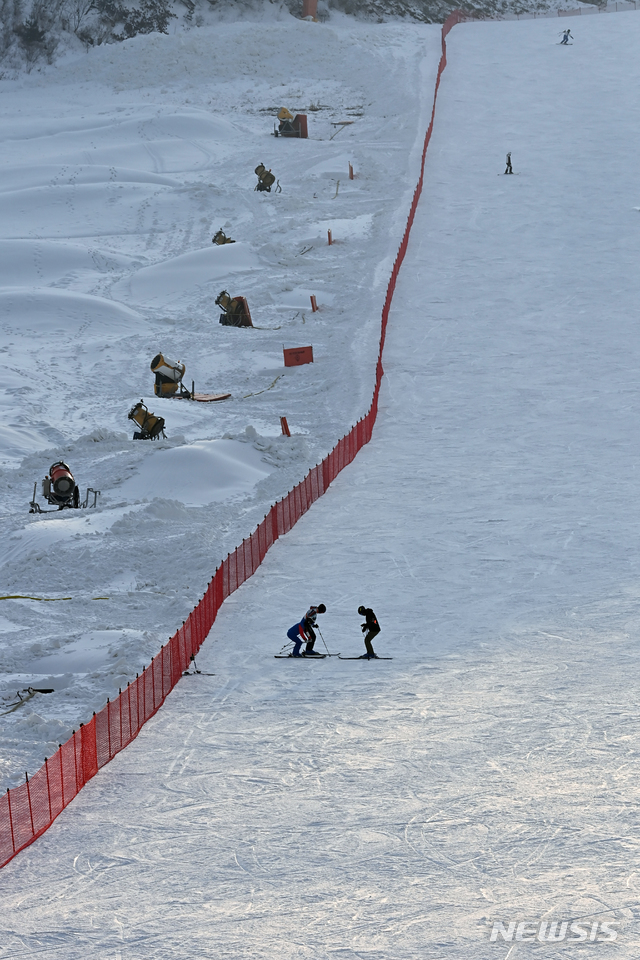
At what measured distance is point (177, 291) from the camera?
3675 cm

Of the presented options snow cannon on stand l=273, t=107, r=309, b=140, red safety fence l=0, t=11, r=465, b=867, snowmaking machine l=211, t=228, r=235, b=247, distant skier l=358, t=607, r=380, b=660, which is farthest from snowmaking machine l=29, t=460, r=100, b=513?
snow cannon on stand l=273, t=107, r=309, b=140

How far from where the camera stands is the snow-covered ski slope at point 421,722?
10.5 m

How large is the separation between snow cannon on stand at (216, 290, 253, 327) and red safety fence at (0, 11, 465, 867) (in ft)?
35.1

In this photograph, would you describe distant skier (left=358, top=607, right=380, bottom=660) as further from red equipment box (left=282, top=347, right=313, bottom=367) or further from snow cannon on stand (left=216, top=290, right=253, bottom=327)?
snow cannon on stand (left=216, top=290, right=253, bottom=327)

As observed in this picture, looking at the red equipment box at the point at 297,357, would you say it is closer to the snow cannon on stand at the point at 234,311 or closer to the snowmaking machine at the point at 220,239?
the snow cannon on stand at the point at 234,311

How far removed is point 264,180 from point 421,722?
33.7 m

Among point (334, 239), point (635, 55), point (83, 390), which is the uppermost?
point (635, 55)

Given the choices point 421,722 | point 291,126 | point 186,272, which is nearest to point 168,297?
point 186,272

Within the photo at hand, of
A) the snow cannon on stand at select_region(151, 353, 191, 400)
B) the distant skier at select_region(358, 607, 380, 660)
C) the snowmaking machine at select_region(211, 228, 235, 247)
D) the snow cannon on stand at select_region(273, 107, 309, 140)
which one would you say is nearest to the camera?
the distant skier at select_region(358, 607, 380, 660)

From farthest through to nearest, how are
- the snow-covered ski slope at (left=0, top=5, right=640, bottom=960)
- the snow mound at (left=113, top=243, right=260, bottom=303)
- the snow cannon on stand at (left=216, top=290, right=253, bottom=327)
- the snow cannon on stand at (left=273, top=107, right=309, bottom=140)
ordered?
the snow cannon on stand at (left=273, top=107, right=309, bottom=140) → the snow mound at (left=113, top=243, right=260, bottom=303) → the snow cannon on stand at (left=216, top=290, right=253, bottom=327) → the snow-covered ski slope at (left=0, top=5, right=640, bottom=960)

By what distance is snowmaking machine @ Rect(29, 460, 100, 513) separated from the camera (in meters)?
22.5

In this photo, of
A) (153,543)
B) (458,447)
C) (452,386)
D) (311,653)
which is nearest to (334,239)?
(452,386)

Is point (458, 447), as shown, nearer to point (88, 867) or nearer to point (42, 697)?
point (42, 697)

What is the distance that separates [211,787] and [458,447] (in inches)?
581
